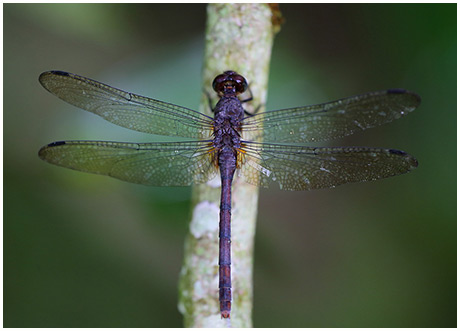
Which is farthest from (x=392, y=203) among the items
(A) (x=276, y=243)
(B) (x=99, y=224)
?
(B) (x=99, y=224)

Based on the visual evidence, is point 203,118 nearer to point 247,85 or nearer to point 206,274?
point 247,85

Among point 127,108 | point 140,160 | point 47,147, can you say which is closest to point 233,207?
point 140,160

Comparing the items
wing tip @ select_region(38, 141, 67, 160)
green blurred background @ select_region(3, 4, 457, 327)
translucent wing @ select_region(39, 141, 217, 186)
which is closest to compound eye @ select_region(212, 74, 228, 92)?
translucent wing @ select_region(39, 141, 217, 186)

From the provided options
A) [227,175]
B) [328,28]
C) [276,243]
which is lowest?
[276,243]

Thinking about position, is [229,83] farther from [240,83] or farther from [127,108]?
Result: [127,108]

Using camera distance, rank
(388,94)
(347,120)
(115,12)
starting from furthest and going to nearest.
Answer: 1. (115,12)
2. (347,120)
3. (388,94)

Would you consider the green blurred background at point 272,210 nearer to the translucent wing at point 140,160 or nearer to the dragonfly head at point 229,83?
the translucent wing at point 140,160

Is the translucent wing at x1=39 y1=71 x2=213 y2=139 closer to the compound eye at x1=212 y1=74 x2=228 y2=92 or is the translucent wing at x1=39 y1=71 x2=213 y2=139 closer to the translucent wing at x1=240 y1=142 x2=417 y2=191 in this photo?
the compound eye at x1=212 y1=74 x2=228 y2=92

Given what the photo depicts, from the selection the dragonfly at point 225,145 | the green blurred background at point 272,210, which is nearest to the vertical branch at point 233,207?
the dragonfly at point 225,145
